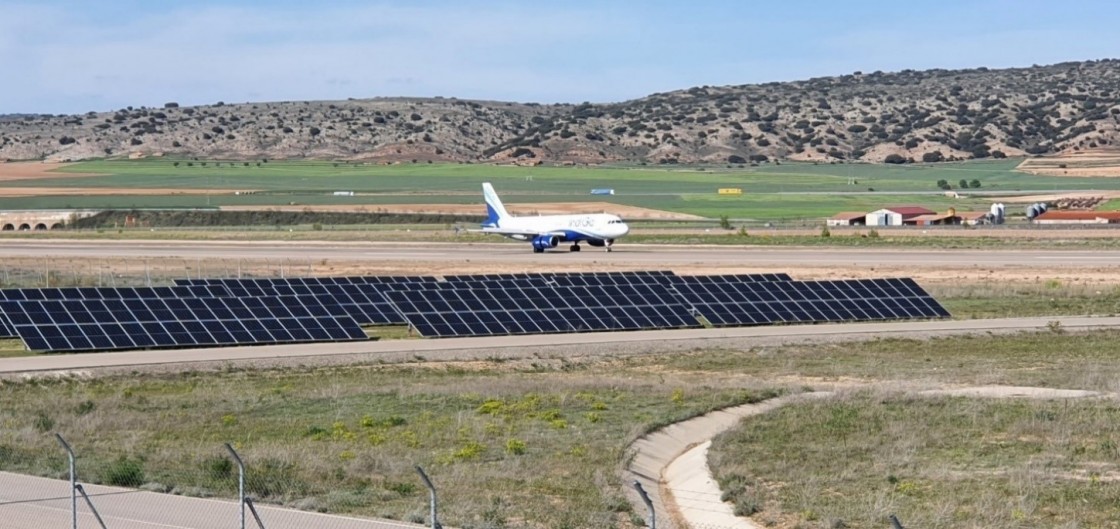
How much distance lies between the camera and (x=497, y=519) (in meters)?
24.9

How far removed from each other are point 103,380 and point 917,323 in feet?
103

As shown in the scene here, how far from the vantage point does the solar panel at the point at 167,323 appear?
52906mm

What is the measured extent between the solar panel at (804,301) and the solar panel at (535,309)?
140cm

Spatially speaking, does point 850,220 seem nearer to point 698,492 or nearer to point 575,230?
point 575,230

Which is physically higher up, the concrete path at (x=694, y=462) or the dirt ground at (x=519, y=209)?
the concrete path at (x=694, y=462)

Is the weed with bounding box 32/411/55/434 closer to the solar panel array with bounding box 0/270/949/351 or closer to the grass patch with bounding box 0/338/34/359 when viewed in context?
the solar panel array with bounding box 0/270/949/351

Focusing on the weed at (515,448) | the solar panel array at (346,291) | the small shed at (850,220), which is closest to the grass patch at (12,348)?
the solar panel array at (346,291)

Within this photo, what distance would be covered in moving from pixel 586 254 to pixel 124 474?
77551mm

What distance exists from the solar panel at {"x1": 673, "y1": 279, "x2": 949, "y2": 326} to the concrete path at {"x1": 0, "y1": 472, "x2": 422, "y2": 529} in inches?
1513

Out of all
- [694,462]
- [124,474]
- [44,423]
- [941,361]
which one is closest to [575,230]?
[941,361]

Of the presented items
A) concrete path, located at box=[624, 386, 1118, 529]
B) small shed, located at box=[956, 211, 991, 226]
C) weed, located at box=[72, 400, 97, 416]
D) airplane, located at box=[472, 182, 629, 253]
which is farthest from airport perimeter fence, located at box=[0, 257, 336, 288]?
small shed, located at box=[956, 211, 991, 226]

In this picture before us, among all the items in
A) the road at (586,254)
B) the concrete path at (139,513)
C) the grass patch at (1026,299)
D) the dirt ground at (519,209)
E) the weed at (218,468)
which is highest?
the concrete path at (139,513)

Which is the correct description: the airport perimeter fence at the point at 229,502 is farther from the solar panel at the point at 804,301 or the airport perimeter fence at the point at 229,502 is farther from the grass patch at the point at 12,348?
the solar panel at the point at 804,301

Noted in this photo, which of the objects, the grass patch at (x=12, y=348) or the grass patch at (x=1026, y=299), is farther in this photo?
the grass patch at (x=1026, y=299)
